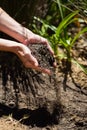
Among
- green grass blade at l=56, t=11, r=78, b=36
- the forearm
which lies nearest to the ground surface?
green grass blade at l=56, t=11, r=78, b=36

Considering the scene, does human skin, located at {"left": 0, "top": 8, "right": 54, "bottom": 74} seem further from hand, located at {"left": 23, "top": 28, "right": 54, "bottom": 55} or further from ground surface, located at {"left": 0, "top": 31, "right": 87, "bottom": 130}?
ground surface, located at {"left": 0, "top": 31, "right": 87, "bottom": 130}

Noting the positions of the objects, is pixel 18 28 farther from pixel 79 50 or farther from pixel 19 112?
pixel 79 50

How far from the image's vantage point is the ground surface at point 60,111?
166 cm

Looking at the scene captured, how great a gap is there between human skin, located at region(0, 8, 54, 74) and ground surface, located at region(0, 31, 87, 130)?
29 cm

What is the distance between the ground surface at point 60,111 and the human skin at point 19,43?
0.29m

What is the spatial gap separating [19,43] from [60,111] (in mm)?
455

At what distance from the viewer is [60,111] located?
174 cm

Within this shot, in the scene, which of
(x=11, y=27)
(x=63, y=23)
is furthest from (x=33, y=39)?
(x=63, y=23)

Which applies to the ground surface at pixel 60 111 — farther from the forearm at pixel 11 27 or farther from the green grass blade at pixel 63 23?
the forearm at pixel 11 27

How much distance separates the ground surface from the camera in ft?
5.45

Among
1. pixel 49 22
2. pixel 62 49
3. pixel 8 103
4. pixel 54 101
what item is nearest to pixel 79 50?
pixel 62 49

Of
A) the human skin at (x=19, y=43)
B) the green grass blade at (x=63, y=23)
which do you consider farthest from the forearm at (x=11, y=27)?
the green grass blade at (x=63, y=23)

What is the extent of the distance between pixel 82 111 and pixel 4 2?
0.80 m

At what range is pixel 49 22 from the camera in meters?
2.21
